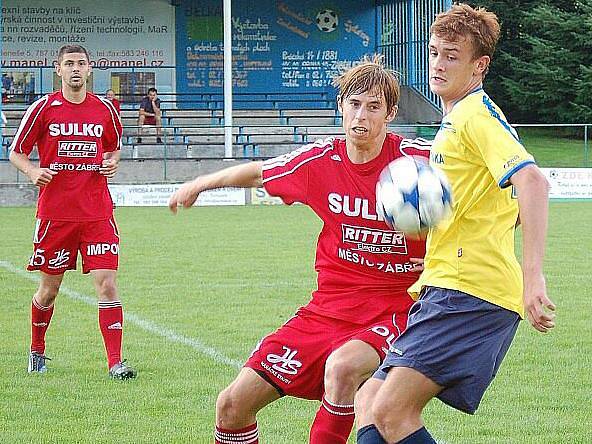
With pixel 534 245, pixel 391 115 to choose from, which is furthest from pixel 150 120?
pixel 534 245

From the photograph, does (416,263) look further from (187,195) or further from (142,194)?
(142,194)

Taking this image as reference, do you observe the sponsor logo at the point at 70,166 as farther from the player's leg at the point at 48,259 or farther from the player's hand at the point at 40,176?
the player's leg at the point at 48,259

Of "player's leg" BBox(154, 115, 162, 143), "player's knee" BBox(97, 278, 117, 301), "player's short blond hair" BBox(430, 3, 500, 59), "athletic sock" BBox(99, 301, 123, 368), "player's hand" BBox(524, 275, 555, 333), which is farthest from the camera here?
"player's leg" BBox(154, 115, 162, 143)

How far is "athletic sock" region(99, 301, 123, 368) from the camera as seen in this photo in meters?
7.68

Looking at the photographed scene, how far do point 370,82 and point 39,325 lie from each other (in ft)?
12.4

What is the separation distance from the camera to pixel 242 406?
15.5ft

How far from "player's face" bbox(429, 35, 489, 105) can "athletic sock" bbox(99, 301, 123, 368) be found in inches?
152

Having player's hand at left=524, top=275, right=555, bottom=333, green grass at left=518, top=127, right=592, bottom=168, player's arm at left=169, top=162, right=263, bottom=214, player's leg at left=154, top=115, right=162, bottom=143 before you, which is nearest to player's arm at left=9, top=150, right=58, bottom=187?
player's arm at left=169, top=162, right=263, bottom=214

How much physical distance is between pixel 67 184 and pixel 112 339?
3.51 feet

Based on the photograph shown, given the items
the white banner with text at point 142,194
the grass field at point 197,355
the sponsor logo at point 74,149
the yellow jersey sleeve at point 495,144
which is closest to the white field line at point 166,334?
Answer: the grass field at point 197,355

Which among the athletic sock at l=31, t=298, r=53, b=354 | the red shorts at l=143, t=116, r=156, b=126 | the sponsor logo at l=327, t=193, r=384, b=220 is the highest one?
the red shorts at l=143, t=116, r=156, b=126

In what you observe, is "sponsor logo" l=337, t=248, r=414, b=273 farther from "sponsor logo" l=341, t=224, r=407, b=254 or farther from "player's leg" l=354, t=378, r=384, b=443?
"player's leg" l=354, t=378, r=384, b=443

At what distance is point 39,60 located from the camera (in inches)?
1363

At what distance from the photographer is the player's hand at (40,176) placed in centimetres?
775
